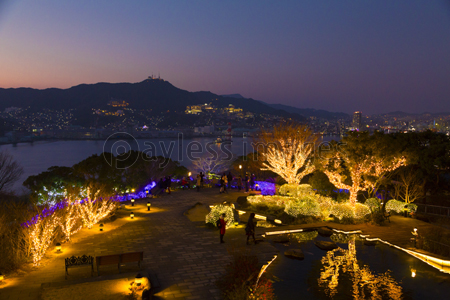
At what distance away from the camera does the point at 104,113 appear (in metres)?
150

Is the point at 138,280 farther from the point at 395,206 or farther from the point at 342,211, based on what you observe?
the point at 395,206

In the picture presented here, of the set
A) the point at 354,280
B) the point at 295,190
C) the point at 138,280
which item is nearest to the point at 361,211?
the point at 295,190

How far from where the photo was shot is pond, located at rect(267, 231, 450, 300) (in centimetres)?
732

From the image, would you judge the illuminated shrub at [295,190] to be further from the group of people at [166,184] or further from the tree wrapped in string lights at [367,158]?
the group of people at [166,184]

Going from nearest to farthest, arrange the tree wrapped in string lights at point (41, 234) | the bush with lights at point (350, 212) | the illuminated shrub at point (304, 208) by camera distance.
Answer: the tree wrapped in string lights at point (41, 234) → the bush with lights at point (350, 212) → the illuminated shrub at point (304, 208)

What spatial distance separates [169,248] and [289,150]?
1245 cm

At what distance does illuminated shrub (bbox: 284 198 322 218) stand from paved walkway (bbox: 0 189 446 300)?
77 centimetres

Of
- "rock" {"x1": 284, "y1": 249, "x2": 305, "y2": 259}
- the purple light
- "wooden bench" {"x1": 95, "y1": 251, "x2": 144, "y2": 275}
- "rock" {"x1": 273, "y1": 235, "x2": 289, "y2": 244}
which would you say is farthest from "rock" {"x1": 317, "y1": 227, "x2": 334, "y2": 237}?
"wooden bench" {"x1": 95, "y1": 251, "x2": 144, "y2": 275}

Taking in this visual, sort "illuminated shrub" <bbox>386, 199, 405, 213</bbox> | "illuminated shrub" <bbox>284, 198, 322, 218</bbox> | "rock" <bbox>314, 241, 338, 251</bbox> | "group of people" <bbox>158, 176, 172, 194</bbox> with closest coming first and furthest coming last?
"rock" <bbox>314, 241, 338, 251</bbox> < "illuminated shrub" <bbox>284, 198, 322, 218</bbox> < "illuminated shrub" <bbox>386, 199, 405, 213</bbox> < "group of people" <bbox>158, 176, 172, 194</bbox>

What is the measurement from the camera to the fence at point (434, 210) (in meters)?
14.4

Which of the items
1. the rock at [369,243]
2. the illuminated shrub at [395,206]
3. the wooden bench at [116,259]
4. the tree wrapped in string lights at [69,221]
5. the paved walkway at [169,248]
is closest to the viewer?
the paved walkway at [169,248]

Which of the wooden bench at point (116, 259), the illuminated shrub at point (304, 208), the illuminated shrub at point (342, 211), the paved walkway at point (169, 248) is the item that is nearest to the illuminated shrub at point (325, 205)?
the illuminated shrub at point (342, 211)

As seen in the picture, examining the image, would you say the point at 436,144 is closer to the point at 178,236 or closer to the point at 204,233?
the point at 204,233

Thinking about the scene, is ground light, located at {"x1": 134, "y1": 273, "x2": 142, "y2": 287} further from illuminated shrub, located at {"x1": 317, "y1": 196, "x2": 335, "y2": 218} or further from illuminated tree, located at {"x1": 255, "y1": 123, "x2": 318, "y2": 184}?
illuminated tree, located at {"x1": 255, "y1": 123, "x2": 318, "y2": 184}
